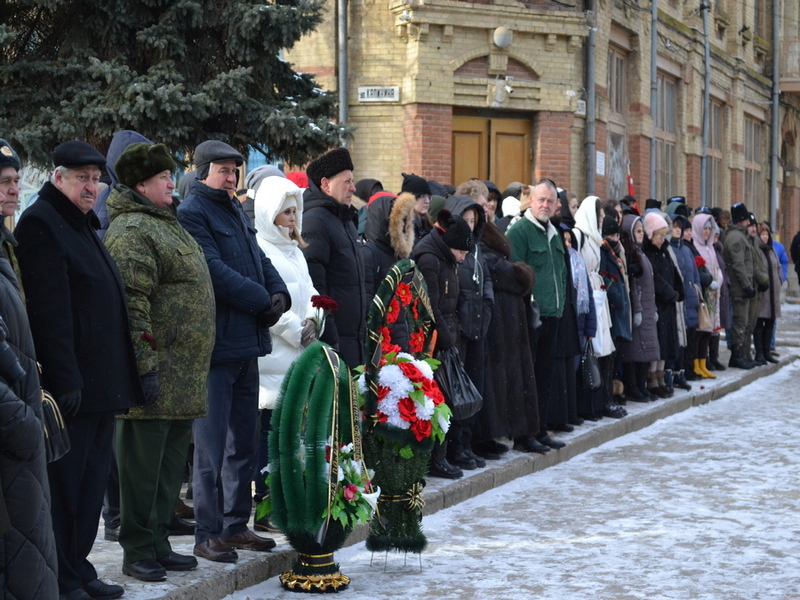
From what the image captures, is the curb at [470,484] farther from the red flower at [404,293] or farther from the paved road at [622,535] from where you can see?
the red flower at [404,293]

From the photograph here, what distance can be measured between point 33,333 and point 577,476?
5.39 m

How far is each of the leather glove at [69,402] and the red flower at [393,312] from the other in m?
2.14

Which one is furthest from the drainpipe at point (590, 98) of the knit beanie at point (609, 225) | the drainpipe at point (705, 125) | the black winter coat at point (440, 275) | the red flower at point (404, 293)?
the red flower at point (404, 293)

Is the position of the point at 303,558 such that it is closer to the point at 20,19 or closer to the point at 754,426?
the point at 754,426

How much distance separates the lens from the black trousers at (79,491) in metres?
4.97

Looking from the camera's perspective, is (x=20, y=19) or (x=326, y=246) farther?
(x=20, y=19)

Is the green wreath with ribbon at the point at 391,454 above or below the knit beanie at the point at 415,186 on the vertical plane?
below

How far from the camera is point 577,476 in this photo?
30.1 ft

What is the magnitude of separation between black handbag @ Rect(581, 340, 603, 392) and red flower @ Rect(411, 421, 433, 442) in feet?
15.2

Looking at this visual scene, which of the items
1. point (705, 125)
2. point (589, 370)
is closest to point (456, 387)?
point (589, 370)

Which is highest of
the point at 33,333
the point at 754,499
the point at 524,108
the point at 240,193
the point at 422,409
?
the point at 524,108

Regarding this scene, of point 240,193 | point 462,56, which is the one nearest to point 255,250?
point 240,193

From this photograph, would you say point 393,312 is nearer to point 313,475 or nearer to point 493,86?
point 313,475

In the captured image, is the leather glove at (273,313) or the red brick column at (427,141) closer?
the leather glove at (273,313)
